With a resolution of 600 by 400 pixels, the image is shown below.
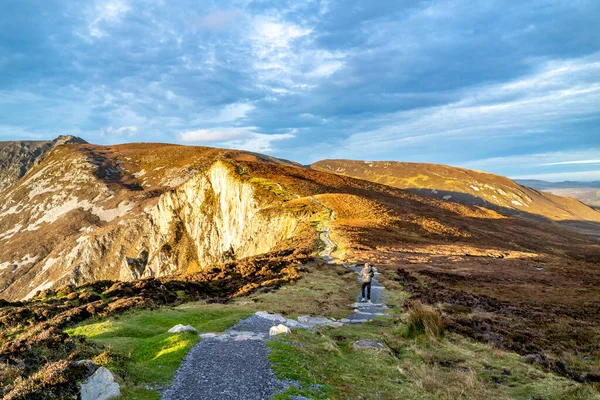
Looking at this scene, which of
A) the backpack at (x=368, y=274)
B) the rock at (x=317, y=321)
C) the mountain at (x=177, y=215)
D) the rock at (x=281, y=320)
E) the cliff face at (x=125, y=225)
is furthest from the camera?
the cliff face at (x=125, y=225)

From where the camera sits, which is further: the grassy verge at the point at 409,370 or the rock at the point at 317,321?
the rock at the point at 317,321

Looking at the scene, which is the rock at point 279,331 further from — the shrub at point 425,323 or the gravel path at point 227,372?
the shrub at point 425,323

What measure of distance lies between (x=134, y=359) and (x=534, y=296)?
29.0 meters

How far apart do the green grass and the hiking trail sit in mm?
459

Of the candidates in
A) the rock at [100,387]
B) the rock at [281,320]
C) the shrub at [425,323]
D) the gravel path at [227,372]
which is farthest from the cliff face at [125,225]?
the rock at [100,387]

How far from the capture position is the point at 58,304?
21.0 metres

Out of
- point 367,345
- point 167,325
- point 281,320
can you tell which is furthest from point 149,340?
point 367,345

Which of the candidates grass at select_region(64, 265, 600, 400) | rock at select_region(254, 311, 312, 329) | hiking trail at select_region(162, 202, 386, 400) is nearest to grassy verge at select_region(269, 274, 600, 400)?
grass at select_region(64, 265, 600, 400)

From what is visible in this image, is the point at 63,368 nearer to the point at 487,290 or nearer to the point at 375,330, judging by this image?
the point at 375,330

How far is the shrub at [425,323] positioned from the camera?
16797 mm

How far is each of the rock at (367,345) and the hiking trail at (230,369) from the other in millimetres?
2758

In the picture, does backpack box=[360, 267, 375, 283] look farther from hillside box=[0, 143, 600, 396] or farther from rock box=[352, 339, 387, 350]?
rock box=[352, 339, 387, 350]

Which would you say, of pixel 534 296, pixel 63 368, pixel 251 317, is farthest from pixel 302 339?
pixel 534 296

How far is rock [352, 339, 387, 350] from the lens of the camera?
14.6 meters
